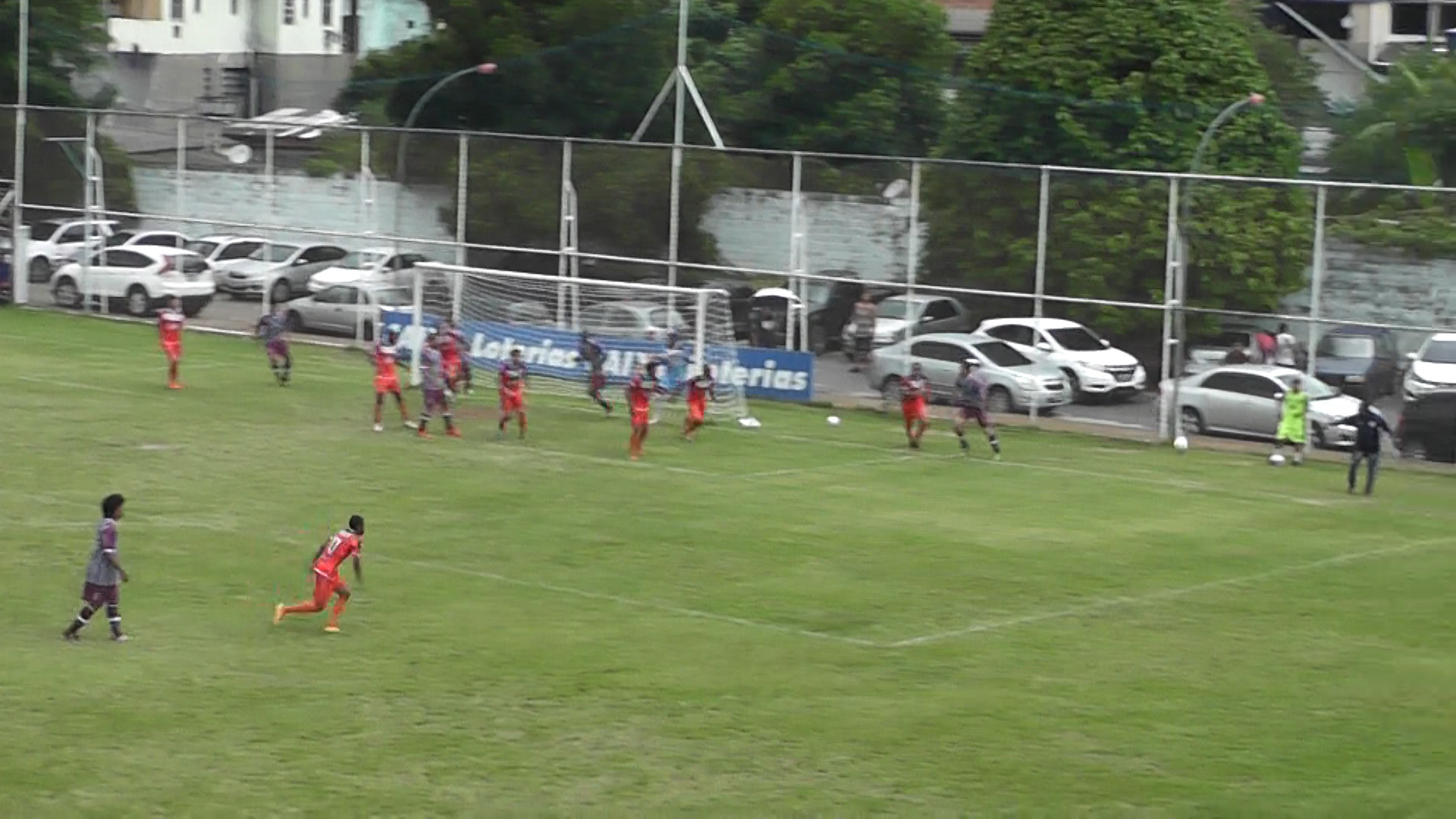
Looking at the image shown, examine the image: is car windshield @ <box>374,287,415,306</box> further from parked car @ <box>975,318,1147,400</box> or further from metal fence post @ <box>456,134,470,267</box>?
parked car @ <box>975,318,1147,400</box>

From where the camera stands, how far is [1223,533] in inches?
1099

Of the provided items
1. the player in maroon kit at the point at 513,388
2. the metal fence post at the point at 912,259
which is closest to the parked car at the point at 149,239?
the player in maroon kit at the point at 513,388

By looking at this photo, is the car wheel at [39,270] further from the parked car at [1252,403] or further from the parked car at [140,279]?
the parked car at [1252,403]

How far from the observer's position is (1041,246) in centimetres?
3903

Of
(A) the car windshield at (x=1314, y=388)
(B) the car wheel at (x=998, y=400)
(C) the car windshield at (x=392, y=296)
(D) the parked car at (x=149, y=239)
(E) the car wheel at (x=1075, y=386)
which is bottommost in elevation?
(B) the car wheel at (x=998, y=400)

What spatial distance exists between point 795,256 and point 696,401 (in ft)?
25.9

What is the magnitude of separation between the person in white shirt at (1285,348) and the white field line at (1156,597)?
8208 millimetres

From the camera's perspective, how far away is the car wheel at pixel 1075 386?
3825 cm

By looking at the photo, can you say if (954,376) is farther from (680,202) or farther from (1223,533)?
(1223,533)

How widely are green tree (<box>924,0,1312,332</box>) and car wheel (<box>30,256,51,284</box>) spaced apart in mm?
24446

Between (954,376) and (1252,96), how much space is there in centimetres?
1408

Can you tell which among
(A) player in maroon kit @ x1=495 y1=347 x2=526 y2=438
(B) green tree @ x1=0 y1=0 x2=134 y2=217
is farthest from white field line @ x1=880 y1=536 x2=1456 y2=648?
(B) green tree @ x1=0 y1=0 x2=134 y2=217

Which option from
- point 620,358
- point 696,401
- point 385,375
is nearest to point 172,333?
point 385,375

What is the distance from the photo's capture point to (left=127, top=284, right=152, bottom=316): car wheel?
5238 cm
